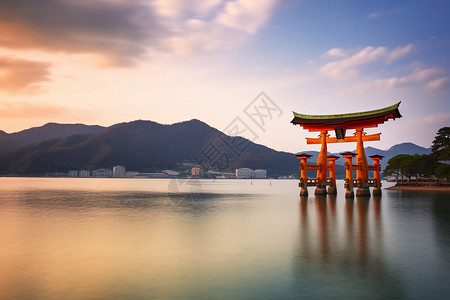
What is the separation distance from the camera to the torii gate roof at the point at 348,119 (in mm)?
35312

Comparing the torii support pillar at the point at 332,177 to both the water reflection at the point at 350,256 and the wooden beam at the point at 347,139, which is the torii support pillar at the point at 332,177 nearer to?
the wooden beam at the point at 347,139

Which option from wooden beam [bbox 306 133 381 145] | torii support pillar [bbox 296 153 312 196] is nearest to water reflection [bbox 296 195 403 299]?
torii support pillar [bbox 296 153 312 196]

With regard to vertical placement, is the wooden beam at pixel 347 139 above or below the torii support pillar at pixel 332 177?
above

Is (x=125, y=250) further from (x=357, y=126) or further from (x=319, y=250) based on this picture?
(x=357, y=126)

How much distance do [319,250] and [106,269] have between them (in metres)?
7.37

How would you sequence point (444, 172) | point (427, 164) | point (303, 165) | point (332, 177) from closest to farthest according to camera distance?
point (303, 165) < point (332, 177) < point (444, 172) < point (427, 164)

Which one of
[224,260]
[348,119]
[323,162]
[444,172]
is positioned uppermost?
[348,119]

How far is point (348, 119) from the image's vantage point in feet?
125

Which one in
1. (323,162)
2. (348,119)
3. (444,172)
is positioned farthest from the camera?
(444,172)

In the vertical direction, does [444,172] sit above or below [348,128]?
below

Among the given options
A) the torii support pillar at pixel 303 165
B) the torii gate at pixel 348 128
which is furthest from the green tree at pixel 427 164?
the torii support pillar at pixel 303 165

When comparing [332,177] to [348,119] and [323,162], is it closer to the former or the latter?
[323,162]

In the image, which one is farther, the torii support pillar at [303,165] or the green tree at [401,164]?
the green tree at [401,164]

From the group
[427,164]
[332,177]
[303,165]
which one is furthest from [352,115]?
[427,164]
